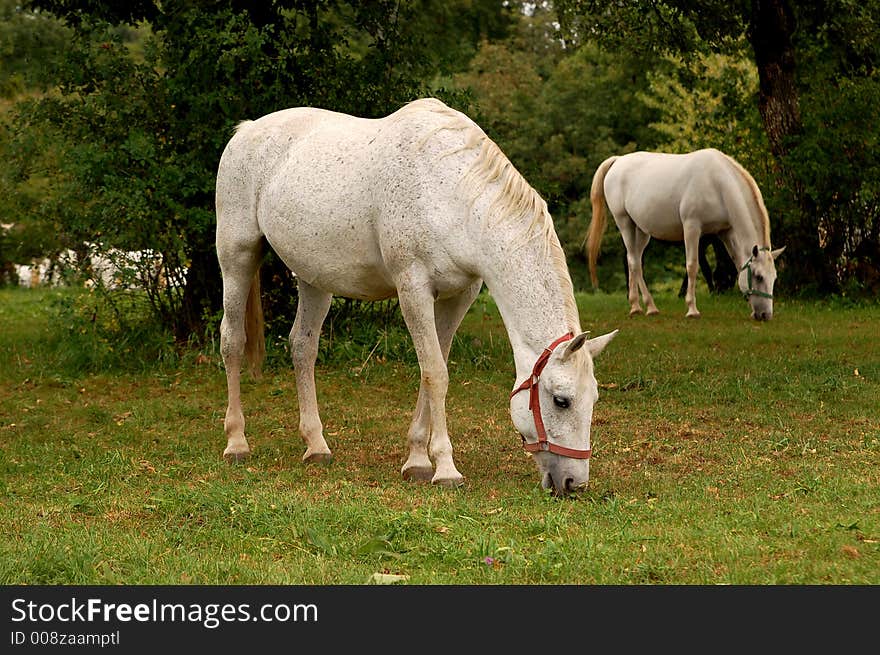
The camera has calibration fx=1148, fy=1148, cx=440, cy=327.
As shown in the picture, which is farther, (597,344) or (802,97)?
(802,97)

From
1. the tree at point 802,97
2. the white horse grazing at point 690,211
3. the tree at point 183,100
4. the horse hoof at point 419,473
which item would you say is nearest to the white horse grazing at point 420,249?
the horse hoof at point 419,473

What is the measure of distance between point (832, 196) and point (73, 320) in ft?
33.2

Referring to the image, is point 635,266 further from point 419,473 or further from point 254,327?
point 419,473

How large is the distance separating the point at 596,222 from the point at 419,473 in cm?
970

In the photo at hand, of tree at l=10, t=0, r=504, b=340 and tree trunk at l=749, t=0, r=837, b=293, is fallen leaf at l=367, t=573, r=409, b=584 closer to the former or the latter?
tree at l=10, t=0, r=504, b=340

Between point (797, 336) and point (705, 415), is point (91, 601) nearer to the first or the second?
point (705, 415)

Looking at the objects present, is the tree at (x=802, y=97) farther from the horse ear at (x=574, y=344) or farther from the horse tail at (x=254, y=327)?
the horse ear at (x=574, y=344)

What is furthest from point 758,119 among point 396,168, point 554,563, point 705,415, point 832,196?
point 554,563

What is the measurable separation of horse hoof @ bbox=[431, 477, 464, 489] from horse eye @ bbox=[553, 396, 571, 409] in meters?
0.80

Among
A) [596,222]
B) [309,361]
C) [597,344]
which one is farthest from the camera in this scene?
[596,222]

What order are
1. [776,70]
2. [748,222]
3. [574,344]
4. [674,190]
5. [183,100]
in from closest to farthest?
[574,344] → [183,100] → [748,222] → [674,190] → [776,70]

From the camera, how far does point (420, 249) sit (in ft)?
19.7

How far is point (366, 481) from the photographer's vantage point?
6.37m

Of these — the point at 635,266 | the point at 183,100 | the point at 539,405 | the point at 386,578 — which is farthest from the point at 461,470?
the point at 635,266
